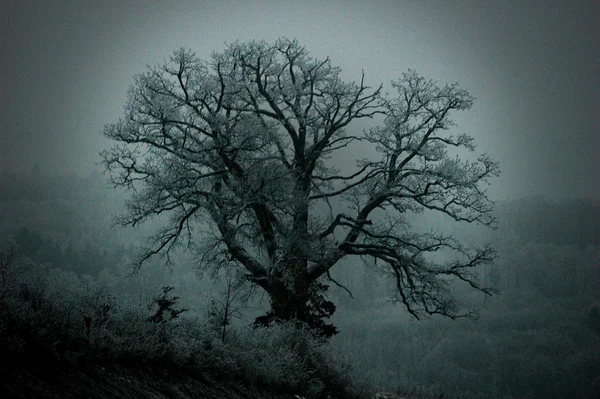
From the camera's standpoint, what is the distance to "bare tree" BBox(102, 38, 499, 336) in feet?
41.3

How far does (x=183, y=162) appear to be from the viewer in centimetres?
1304

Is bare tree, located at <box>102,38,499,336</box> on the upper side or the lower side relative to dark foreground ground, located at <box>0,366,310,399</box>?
upper

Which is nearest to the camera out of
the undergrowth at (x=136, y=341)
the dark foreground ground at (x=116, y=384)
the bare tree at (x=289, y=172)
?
the dark foreground ground at (x=116, y=384)

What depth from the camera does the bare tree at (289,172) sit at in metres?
12.6

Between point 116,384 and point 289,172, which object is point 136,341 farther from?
point 289,172

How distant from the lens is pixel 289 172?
13.2 metres

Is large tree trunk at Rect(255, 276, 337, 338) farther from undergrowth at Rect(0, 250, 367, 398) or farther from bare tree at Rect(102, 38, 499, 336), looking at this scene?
undergrowth at Rect(0, 250, 367, 398)

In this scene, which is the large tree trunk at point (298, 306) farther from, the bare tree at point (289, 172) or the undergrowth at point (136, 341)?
the undergrowth at point (136, 341)

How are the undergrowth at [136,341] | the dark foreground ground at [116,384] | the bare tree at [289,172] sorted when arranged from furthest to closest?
the bare tree at [289,172], the undergrowth at [136,341], the dark foreground ground at [116,384]

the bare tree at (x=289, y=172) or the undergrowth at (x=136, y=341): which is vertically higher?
the bare tree at (x=289, y=172)

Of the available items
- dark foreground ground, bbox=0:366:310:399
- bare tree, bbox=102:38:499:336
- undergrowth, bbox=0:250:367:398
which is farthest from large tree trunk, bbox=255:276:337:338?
dark foreground ground, bbox=0:366:310:399

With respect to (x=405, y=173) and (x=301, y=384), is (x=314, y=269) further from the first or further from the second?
(x=301, y=384)

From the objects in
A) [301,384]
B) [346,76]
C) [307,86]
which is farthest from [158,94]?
[301,384]

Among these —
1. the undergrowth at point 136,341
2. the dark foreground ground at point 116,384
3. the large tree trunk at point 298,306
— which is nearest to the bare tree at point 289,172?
the large tree trunk at point 298,306
